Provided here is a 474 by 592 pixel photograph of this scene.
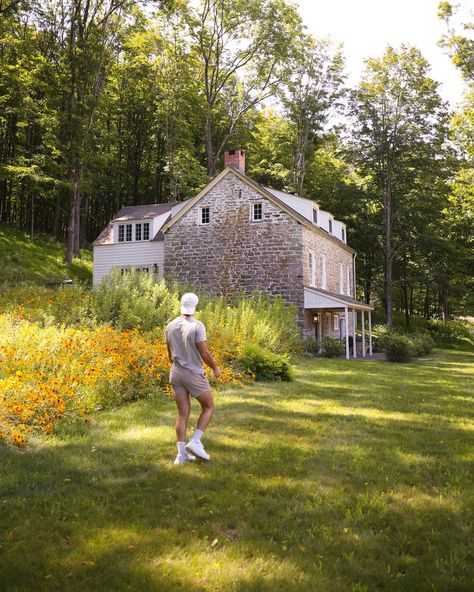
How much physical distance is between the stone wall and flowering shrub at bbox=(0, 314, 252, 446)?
1262 centimetres

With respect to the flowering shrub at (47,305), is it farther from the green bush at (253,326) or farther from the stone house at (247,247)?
the stone house at (247,247)

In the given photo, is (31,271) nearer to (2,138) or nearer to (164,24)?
(2,138)

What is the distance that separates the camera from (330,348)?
2220cm

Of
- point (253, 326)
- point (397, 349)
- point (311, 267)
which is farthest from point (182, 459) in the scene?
point (311, 267)

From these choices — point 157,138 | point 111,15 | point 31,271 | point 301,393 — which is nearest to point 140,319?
point 301,393

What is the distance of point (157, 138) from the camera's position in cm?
4206

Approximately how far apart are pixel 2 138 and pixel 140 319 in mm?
28179

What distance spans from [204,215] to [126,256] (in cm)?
549

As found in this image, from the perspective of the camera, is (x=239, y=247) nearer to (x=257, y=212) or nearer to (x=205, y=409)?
(x=257, y=212)

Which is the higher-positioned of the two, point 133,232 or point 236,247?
point 133,232

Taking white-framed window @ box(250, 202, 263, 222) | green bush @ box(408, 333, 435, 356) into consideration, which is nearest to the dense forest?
green bush @ box(408, 333, 435, 356)

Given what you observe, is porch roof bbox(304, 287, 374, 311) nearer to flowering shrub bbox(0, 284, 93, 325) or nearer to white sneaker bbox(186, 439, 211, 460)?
flowering shrub bbox(0, 284, 93, 325)

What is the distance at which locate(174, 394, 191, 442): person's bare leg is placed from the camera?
5824mm

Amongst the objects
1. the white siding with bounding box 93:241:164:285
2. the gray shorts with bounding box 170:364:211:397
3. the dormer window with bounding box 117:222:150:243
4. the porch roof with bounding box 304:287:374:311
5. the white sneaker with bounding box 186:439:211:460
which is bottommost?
the white sneaker with bounding box 186:439:211:460
